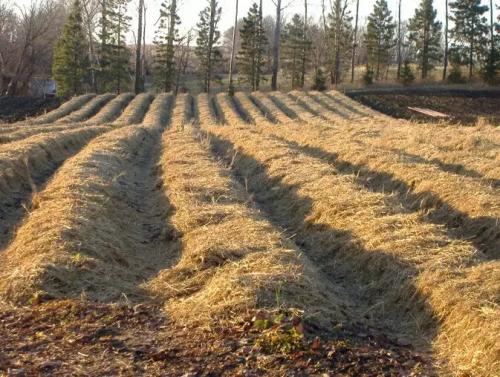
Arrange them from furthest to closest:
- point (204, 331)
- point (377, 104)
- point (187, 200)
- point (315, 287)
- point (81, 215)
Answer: point (377, 104) → point (187, 200) → point (81, 215) → point (315, 287) → point (204, 331)

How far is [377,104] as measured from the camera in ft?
107

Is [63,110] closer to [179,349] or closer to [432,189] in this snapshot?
[432,189]

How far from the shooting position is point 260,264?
593 cm

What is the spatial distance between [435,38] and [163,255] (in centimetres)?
5026

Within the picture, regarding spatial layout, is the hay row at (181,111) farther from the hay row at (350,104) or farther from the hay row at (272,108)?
the hay row at (350,104)

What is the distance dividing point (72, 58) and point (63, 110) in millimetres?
17489

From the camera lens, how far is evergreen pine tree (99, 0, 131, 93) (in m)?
47.0

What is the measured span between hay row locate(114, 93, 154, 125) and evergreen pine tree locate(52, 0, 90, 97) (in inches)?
450

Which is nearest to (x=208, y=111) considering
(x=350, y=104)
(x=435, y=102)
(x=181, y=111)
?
(x=181, y=111)

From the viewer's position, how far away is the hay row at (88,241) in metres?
5.74

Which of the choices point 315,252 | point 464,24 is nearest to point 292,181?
point 315,252

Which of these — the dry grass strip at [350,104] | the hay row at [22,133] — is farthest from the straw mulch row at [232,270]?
the dry grass strip at [350,104]

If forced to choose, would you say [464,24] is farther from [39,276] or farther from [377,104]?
[39,276]

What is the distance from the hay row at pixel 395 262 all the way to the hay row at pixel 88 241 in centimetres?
201
